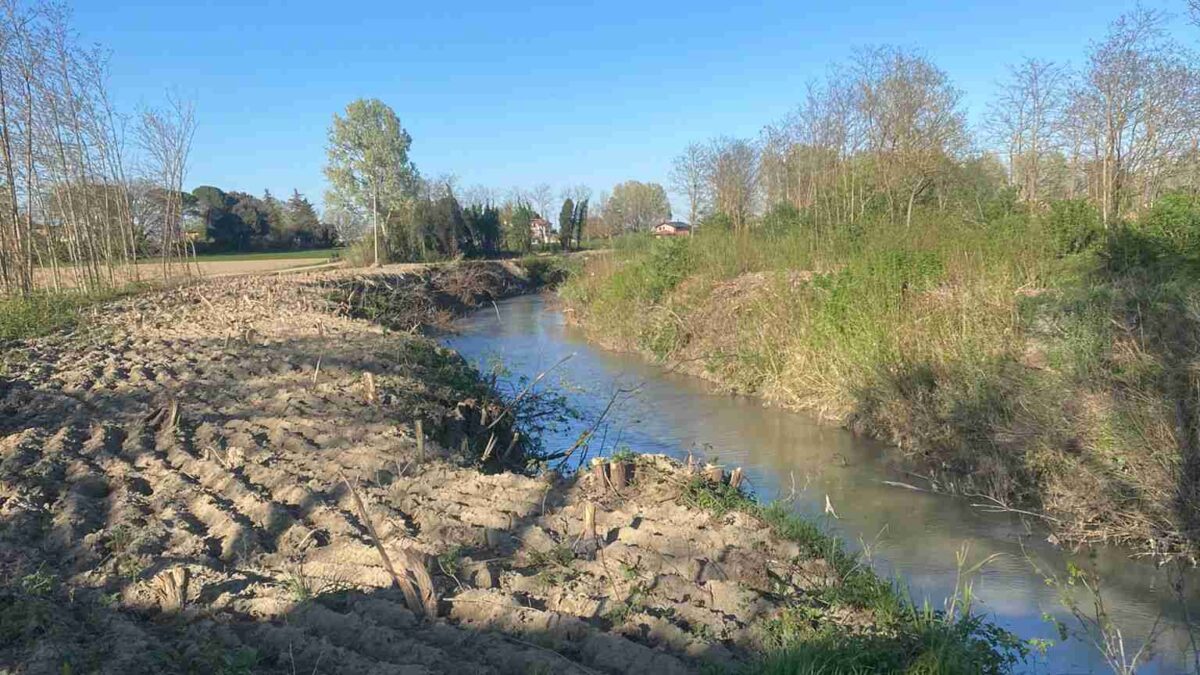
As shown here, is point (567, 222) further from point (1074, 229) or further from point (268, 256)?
point (1074, 229)

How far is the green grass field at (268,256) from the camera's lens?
38.7 metres

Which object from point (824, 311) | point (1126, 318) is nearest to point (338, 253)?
point (824, 311)

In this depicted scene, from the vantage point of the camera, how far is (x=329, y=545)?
4562 mm

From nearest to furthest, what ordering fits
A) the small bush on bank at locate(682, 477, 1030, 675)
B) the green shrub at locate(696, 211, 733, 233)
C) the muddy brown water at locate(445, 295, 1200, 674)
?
the small bush on bank at locate(682, 477, 1030, 675) < the muddy brown water at locate(445, 295, 1200, 674) < the green shrub at locate(696, 211, 733, 233)

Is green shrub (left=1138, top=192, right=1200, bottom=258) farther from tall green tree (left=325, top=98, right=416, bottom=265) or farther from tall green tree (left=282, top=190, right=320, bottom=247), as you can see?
tall green tree (left=282, top=190, right=320, bottom=247)

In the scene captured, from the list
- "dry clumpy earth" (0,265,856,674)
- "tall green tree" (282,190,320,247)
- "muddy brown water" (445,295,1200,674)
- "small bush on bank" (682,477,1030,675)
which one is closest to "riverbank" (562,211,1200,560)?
"muddy brown water" (445,295,1200,674)

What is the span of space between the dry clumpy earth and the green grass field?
2975 cm

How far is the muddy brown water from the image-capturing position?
5316mm

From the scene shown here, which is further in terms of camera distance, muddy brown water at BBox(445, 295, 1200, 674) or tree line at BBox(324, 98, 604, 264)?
tree line at BBox(324, 98, 604, 264)

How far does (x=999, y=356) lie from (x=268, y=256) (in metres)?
42.1

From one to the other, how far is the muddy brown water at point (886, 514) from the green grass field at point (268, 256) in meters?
26.9

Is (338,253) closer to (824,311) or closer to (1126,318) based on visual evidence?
(824,311)

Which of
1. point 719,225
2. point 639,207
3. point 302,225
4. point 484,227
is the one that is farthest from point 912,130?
point 302,225

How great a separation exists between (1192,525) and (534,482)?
4868 mm
